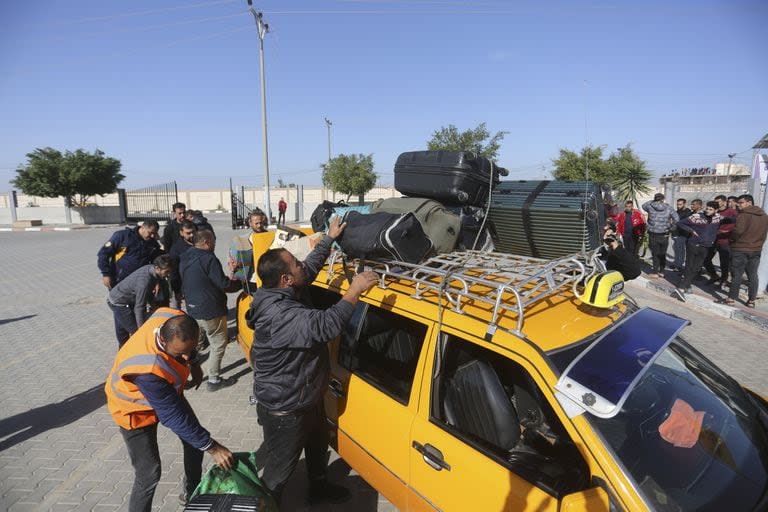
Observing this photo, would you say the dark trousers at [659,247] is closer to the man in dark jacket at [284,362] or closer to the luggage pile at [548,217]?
the luggage pile at [548,217]

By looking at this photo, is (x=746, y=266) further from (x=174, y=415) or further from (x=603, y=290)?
(x=174, y=415)

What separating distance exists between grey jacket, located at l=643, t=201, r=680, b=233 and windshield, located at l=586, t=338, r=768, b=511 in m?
8.44

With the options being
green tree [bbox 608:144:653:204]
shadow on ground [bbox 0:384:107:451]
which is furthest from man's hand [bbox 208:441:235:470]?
green tree [bbox 608:144:653:204]

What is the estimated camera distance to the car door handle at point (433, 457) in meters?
2.07

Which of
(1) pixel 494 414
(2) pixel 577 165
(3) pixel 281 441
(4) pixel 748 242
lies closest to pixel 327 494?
(3) pixel 281 441

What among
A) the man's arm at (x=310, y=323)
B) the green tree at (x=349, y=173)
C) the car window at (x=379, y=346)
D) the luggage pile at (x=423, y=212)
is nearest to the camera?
the man's arm at (x=310, y=323)

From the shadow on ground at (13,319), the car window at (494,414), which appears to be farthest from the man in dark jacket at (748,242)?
the shadow on ground at (13,319)

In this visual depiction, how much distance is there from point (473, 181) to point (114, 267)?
4.50 metres

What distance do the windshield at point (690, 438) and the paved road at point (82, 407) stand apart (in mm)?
1819

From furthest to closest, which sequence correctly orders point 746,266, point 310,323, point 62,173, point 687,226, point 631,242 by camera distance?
point 62,173 → point 631,242 → point 687,226 → point 746,266 → point 310,323

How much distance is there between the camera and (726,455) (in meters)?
1.99

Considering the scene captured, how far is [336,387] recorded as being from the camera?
2.86 meters

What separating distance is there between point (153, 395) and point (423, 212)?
2.19 meters

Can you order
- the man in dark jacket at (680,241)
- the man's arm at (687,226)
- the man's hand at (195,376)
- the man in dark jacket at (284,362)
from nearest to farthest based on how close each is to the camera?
1. the man in dark jacket at (284,362)
2. the man's hand at (195,376)
3. the man's arm at (687,226)
4. the man in dark jacket at (680,241)
